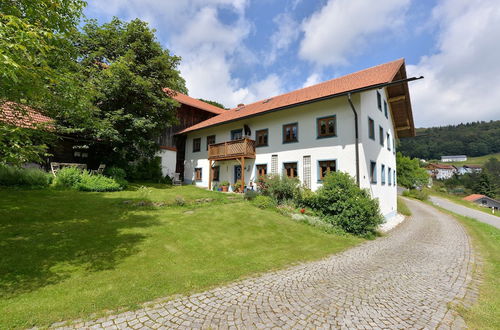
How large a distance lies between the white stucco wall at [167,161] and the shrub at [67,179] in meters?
8.27

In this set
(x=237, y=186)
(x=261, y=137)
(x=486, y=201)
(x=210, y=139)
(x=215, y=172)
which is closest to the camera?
(x=261, y=137)

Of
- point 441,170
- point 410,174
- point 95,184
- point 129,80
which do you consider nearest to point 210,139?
point 129,80

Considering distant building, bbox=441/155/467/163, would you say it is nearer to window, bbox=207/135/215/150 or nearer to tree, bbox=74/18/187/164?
window, bbox=207/135/215/150

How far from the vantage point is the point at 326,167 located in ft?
44.3

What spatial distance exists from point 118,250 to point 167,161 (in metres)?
16.7

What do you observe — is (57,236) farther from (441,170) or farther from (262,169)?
(441,170)

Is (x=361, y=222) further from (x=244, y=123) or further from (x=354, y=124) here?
(x=244, y=123)

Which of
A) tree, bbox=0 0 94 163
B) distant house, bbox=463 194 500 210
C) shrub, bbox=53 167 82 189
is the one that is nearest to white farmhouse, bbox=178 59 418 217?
shrub, bbox=53 167 82 189

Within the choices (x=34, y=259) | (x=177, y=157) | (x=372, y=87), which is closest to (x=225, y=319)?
(x=34, y=259)

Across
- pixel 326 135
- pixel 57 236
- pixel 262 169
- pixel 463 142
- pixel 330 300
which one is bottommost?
pixel 330 300

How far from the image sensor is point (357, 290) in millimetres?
4520

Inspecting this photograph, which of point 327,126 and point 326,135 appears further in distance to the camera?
point 327,126

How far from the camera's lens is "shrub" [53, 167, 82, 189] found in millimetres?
11992

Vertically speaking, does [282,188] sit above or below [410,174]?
below
